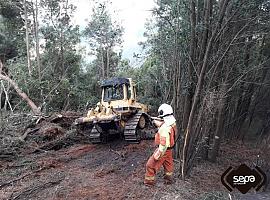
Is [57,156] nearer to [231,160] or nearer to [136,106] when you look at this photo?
[136,106]

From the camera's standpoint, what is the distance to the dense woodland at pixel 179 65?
7.69 m

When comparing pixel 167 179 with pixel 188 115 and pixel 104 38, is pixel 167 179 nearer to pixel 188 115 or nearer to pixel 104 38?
pixel 188 115

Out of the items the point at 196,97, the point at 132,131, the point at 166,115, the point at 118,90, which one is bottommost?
the point at 132,131

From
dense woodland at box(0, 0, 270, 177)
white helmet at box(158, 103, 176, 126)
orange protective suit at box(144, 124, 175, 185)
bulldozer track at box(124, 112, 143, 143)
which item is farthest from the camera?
bulldozer track at box(124, 112, 143, 143)

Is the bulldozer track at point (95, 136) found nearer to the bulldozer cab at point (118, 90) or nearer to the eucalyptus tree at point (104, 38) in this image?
the bulldozer cab at point (118, 90)

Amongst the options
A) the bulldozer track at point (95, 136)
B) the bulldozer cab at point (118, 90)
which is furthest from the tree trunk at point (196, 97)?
the bulldozer track at point (95, 136)

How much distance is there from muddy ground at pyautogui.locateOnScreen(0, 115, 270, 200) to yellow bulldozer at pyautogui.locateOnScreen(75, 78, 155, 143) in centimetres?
28

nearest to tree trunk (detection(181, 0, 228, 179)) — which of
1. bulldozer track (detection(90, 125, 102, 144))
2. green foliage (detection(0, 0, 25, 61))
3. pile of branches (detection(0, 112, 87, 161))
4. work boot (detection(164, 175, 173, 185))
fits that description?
work boot (detection(164, 175, 173, 185))

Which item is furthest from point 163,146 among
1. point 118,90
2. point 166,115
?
point 118,90

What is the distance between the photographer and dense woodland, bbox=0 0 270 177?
769 cm

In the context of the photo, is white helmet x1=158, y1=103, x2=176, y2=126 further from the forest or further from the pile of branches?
the pile of branches

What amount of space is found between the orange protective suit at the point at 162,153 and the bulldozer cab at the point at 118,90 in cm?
417

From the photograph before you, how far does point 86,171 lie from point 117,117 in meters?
2.18

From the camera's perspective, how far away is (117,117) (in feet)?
32.1
